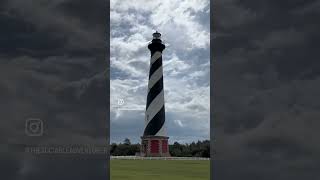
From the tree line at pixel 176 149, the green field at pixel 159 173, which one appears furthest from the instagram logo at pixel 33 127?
the tree line at pixel 176 149

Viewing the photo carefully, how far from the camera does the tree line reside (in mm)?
31664

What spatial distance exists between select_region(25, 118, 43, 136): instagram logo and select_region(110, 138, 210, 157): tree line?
23.0 m

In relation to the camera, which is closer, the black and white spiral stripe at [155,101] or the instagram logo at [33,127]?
the instagram logo at [33,127]

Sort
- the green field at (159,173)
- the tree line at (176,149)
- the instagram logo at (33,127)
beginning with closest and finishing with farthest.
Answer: the instagram logo at (33,127), the green field at (159,173), the tree line at (176,149)

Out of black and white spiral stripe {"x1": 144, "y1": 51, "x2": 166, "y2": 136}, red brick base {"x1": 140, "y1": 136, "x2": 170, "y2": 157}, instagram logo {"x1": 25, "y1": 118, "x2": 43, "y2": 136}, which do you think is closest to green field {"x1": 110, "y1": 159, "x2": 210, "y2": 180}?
instagram logo {"x1": 25, "y1": 118, "x2": 43, "y2": 136}

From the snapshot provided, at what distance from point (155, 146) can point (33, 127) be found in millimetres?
26292

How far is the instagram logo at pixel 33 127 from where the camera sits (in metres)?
7.97

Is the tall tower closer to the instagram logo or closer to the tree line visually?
the tree line

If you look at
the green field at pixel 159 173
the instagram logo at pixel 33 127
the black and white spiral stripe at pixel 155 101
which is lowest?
the green field at pixel 159 173

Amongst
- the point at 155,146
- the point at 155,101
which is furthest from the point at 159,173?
the point at 155,146

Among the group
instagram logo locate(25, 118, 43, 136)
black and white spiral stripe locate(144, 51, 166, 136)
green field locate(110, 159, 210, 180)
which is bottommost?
green field locate(110, 159, 210, 180)

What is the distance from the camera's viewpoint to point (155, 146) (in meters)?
33.9

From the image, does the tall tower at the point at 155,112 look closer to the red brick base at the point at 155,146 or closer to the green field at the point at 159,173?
the red brick base at the point at 155,146

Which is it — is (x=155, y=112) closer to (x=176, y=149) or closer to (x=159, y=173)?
(x=176, y=149)
